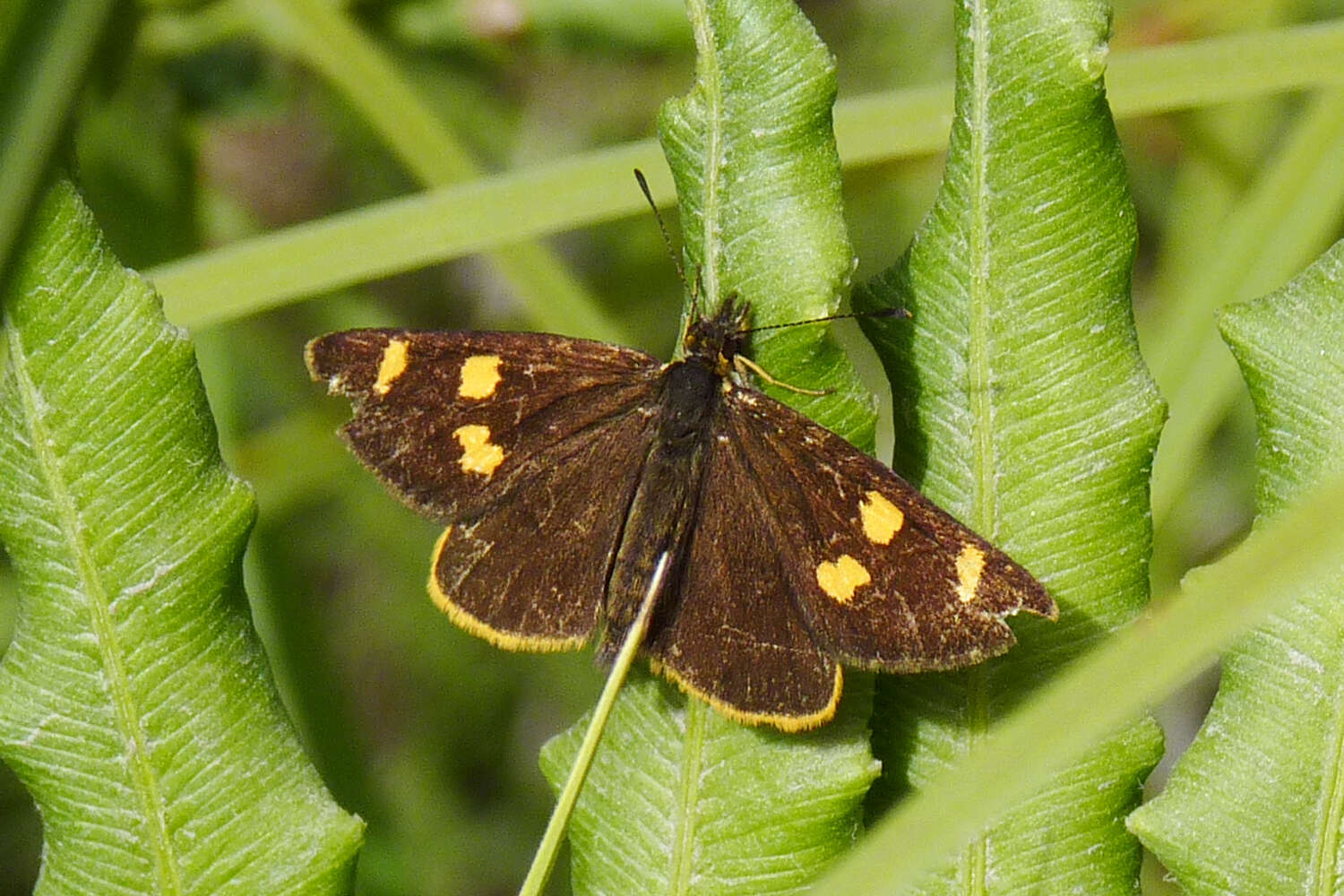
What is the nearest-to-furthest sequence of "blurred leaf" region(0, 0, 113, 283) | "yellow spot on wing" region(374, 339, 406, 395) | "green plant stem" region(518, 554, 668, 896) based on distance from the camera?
"blurred leaf" region(0, 0, 113, 283), "green plant stem" region(518, 554, 668, 896), "yellow spot on wing" region(374, 339, 406, 395)

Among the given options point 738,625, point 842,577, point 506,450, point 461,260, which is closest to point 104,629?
point 506,450

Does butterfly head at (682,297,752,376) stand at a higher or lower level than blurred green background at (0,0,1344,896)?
higher

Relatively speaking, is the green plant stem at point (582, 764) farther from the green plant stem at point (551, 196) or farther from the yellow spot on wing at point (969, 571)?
the green plant stem at point (551, 196)

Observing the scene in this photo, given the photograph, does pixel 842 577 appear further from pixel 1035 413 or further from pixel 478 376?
pixel 478 376

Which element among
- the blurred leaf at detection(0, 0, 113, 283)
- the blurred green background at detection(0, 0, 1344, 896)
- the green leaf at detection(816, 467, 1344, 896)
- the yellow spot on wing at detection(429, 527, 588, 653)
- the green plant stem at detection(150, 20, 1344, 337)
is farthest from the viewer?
the blurred green background at detection(0, 0, 1344, 896)

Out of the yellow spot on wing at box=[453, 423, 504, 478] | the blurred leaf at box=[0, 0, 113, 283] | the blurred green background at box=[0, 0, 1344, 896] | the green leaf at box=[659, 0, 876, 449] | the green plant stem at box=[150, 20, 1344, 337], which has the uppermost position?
the blurred leaf at box=[0, 0, 113, 283]

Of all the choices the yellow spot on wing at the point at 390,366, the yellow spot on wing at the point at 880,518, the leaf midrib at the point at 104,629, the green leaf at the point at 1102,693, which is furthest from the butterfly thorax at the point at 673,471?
the green leaf at the point at 1102,693

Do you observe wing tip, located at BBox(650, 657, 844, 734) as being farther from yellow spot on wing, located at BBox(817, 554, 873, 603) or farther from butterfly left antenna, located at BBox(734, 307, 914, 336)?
butterfly left antenna, located at BBox(734, 307, 914, 336)

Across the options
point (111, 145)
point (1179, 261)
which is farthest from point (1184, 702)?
point (111, 145)

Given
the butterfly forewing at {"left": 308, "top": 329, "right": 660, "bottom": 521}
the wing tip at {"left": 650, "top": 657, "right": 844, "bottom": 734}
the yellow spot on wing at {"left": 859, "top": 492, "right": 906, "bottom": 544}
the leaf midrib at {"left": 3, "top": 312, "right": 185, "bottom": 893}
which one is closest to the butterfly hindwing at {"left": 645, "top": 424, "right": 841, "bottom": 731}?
the wing tip at {"left": 650, "top": 657, "right": 844, "bottom": 734}

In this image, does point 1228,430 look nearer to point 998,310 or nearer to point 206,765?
point 998,310
